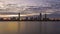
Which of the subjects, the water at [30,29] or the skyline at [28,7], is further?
the skyline at [28,7]

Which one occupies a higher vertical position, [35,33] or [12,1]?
[12,1]

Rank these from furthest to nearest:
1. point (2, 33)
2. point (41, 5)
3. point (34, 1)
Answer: point (34, 1) → point (41, 5) → point (2, 33)

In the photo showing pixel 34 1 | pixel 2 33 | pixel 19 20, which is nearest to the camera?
pixel 2 33

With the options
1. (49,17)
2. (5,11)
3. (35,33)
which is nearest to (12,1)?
(5,11)

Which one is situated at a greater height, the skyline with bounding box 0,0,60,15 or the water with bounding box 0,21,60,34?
the skyline with bounding box 0,0,60,15

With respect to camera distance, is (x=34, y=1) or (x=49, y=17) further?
(x=34, y=1)

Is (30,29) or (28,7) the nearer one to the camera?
(30,29)

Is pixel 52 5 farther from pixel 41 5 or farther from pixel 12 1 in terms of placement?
pixel 12 1

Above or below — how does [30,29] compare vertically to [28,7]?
below

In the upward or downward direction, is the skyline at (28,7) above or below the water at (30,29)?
above

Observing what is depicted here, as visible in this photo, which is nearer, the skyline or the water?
the water
